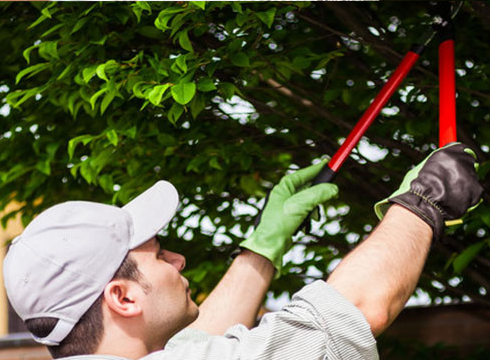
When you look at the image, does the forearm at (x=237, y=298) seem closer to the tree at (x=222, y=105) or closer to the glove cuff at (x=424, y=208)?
the tree at (x=222, y=105)

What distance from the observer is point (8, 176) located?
3.86m

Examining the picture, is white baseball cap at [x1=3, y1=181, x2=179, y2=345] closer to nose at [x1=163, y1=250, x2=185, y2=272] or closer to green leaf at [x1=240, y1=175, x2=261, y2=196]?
nose at [x1=163, y1=250, x2=185, y2=272]

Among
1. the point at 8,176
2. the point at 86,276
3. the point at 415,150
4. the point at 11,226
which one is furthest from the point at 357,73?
the point at 11,226

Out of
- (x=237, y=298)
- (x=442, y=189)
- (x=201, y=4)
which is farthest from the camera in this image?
(x=237, y=298)

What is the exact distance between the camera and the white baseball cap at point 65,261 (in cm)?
200

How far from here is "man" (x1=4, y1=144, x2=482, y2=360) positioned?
1.75 m

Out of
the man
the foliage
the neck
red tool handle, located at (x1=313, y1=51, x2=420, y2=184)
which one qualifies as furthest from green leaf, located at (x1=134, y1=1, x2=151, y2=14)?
the foliage

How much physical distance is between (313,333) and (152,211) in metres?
0.69

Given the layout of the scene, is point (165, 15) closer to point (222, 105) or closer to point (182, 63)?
point (182, 63)

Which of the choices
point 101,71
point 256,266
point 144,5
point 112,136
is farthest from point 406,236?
point 112,136

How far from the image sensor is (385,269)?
1.81 meters

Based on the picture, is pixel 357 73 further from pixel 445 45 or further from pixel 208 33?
pixel 445 45

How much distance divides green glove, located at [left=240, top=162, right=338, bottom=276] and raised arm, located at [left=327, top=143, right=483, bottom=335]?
0.54 metres

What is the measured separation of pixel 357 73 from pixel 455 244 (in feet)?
3.03
